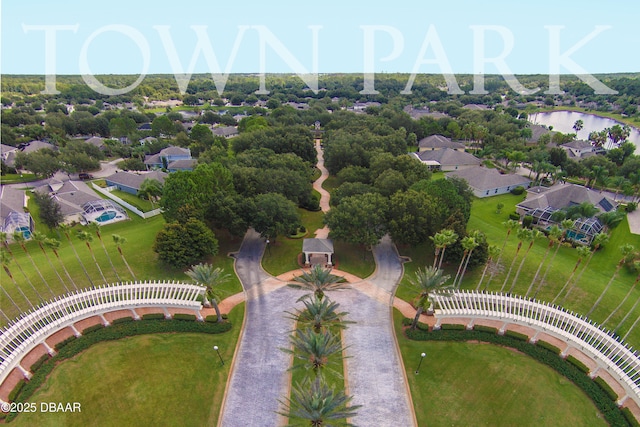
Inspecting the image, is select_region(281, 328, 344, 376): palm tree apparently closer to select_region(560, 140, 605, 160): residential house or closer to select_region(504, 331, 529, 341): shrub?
select_region(504, 331, 529, 341): shrub

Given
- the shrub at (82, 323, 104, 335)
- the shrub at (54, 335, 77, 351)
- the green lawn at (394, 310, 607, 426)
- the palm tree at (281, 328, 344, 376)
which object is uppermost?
the palm tree at (281, 328, 344, 376)

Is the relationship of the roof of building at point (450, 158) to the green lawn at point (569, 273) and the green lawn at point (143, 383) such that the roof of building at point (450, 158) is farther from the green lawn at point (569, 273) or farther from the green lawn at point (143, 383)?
the green lawn at point (143, 383)

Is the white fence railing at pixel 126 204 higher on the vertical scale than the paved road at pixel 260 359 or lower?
higher

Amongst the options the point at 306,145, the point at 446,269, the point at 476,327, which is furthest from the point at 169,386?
the point at 306,145

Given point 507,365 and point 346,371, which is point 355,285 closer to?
point 346,371

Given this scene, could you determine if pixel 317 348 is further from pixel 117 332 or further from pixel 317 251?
pixel 117 332

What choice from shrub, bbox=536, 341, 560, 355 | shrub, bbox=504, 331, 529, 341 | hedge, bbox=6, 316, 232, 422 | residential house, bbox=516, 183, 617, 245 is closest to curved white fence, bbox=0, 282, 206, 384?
hedge, bbox=6, 316, 232, 422

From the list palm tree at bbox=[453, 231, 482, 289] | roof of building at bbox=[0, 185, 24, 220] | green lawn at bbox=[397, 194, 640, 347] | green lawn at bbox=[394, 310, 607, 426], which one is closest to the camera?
green lawn at bbox=[394, 310, 607, 426]

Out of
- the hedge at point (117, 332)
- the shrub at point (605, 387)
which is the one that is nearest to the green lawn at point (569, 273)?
the shrub at point (605, 387)
